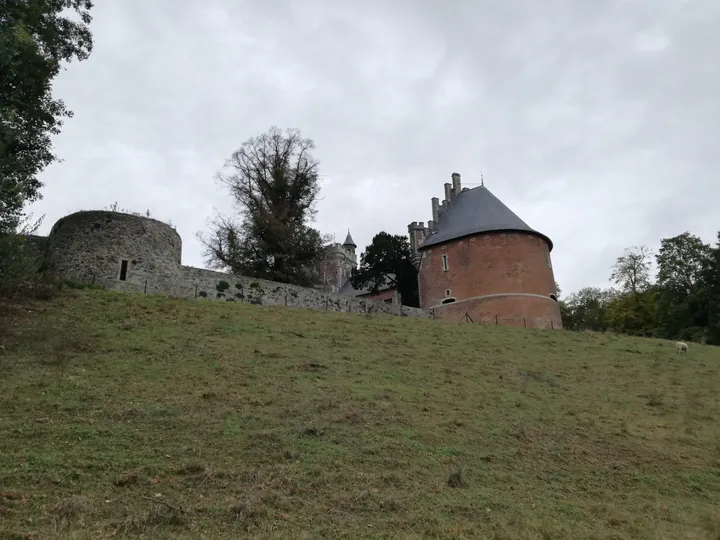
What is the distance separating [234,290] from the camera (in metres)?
22.0

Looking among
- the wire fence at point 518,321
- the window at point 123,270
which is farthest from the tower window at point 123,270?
the wire fence at point 518,321

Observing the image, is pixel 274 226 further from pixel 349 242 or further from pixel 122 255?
pixel 349 242

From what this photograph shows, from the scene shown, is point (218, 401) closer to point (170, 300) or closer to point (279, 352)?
point (279, 352)

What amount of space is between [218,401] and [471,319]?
22.0m

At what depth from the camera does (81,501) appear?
A: 242 inches

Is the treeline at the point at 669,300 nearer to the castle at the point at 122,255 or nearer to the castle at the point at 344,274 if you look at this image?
the castle at the point at 344,274

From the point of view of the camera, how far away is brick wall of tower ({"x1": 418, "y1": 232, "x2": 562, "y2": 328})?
100.0ft

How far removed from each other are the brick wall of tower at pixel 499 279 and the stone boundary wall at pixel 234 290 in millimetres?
7453

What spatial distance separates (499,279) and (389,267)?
8.23 metres

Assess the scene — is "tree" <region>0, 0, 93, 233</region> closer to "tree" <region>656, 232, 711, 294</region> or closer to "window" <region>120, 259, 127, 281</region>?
"window" <region>120, 259, 127, 281</region>

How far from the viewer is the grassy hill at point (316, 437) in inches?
256

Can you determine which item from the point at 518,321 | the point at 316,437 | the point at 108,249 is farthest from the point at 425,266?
the point at 316,437

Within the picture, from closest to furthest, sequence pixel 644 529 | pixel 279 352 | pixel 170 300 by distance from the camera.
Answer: pixel 644 529
pixel 279 352
pixel 170 300

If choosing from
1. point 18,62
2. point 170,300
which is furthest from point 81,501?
point 170,300
